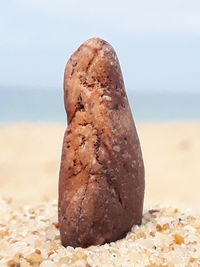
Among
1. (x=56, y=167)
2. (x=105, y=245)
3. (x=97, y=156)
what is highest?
(x=97, y=156)

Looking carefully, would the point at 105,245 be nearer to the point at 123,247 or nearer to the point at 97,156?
the point at 123,247

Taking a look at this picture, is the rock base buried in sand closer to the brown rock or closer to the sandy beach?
the brown rock

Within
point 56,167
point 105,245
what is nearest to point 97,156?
point 105,245

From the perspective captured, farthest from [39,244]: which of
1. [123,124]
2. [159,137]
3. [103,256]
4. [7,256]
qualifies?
[159,137]

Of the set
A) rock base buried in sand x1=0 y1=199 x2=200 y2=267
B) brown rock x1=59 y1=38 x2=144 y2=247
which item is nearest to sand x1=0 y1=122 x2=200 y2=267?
rock base buried in sand x1=0 y1=199 x2=200 y2=267

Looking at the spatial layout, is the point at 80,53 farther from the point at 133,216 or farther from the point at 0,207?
the point at 0,207

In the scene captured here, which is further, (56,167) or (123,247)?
(56,167)

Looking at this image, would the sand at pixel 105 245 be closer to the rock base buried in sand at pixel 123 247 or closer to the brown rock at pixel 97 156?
the rock base buried in sand at pixel 123 247
